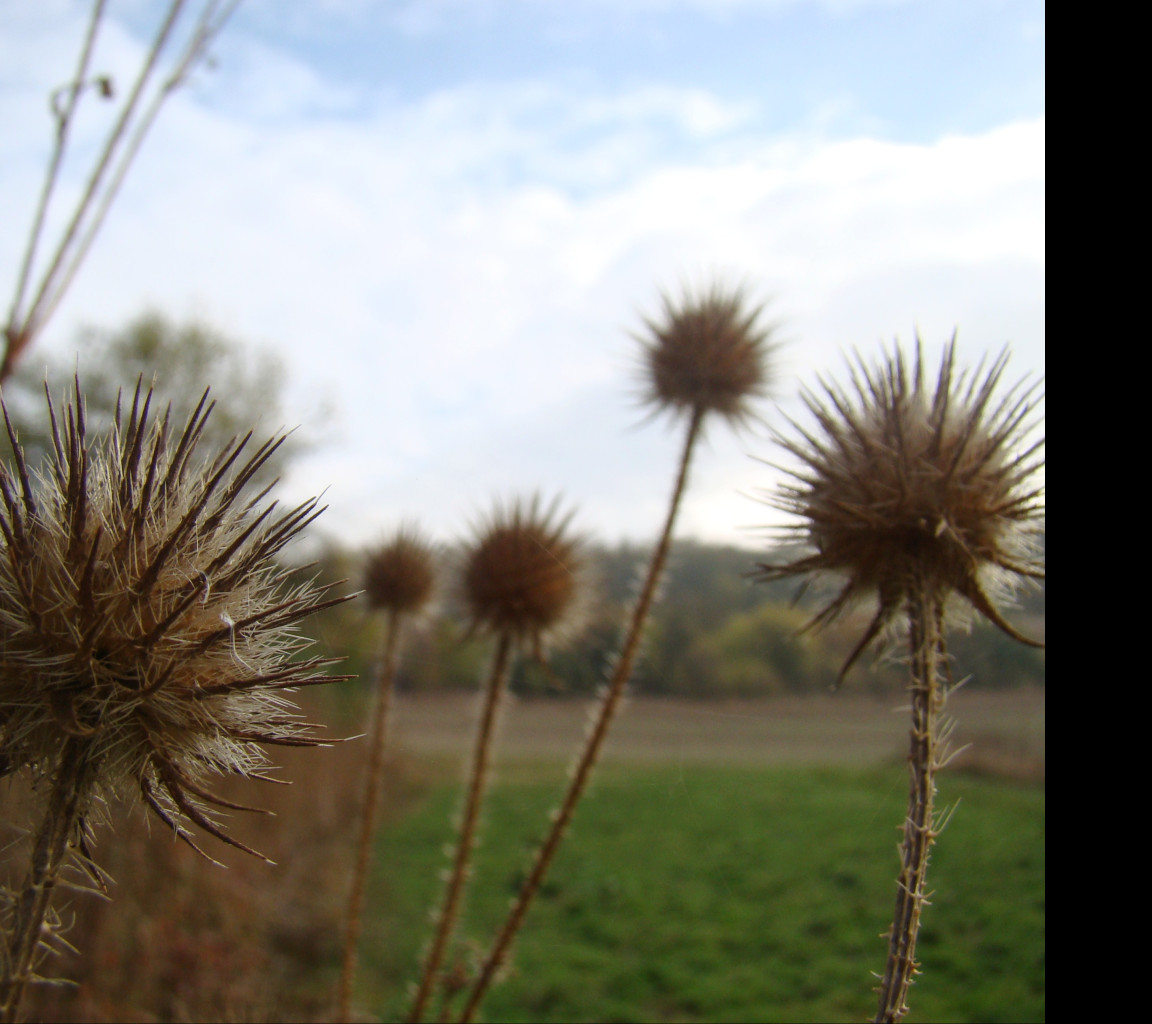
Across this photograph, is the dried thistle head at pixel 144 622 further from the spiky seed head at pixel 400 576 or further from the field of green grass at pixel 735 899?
the spiky seed head at pixel 400 576

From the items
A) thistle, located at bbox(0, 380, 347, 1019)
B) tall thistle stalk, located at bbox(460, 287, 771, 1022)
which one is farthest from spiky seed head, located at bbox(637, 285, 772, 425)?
thistle, located at bbox(0, 380, 347, 1019)

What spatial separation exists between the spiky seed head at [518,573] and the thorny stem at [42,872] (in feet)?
7.55

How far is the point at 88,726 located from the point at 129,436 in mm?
480

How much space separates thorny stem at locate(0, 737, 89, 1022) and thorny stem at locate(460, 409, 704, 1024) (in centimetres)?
164

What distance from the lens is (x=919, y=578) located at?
1.84 metres

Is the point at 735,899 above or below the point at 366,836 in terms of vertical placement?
below

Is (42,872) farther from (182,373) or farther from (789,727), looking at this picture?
(182,373)

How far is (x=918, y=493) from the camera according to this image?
180cm

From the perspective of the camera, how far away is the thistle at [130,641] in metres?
1.25

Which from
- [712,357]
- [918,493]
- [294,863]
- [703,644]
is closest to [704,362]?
[712,357]

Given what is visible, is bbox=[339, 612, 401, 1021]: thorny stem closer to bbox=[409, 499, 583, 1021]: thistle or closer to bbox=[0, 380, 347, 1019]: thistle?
bbox=[409, 499, 583, 1021]: thistle

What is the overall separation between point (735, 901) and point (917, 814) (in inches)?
295

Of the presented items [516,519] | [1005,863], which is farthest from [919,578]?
[1005,863]
